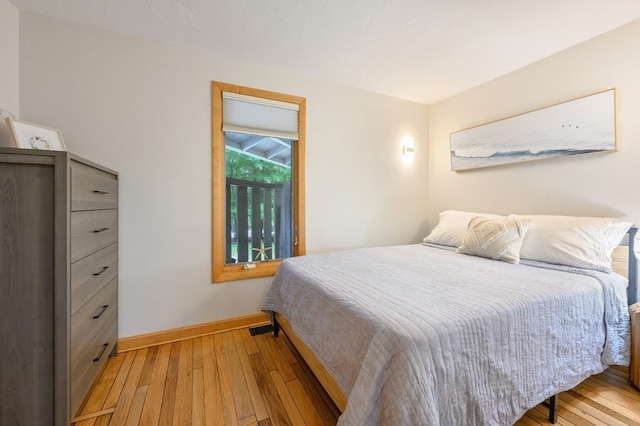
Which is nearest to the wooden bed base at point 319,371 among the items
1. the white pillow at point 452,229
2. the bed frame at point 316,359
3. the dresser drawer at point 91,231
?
the bed frame at point 316,359

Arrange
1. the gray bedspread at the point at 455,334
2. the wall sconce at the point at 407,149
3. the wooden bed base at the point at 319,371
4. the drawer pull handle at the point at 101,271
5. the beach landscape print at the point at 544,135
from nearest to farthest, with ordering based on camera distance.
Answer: the gray bedspread at the point at 455,334 < the wooden bed base at the point at 319,371 < the drawer pull handle at the point at 101,271 < the beach landscape print at the point at 544,135 < the wall sconce at the point at 407,149

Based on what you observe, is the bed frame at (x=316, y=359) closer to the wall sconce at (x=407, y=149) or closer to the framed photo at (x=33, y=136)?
the framed photo at (x=33, y=136)

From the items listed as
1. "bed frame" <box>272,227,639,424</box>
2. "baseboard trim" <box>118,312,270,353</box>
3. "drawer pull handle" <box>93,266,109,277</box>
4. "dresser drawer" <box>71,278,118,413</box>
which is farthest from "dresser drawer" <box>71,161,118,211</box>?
"bed frame" <box>272,227,639,424</box>

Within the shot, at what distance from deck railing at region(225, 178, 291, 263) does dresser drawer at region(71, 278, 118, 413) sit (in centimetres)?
89

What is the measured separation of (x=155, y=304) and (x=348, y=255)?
158cm

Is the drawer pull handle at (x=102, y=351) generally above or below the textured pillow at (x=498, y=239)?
below

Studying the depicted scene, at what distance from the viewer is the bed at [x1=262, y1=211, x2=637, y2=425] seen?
35.5 inches

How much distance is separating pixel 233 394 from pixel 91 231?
1.19m

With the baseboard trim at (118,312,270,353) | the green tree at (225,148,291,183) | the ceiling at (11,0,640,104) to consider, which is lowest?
the baseboard trim at (118,312,270,353)

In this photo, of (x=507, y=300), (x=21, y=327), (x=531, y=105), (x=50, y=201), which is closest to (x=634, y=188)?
(x=531, y=105)

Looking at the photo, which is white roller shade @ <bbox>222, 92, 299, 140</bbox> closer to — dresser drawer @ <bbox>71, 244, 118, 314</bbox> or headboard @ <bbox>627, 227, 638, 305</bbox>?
dresser drawer @ <bbox>71, 244, 118, 314</bbox>

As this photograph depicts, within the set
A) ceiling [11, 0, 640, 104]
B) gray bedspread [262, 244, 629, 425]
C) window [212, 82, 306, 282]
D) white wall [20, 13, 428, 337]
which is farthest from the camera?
window [212, 82, 306, 282]

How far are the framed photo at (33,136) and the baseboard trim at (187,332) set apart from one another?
1.40 meters

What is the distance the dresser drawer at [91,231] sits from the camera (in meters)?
1.20
